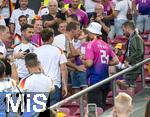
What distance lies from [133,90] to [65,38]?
1650 mm

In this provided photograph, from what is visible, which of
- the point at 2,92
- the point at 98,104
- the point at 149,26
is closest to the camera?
the point at 2,92

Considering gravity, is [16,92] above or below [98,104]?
above

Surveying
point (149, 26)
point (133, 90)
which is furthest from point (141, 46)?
point (149, 26)

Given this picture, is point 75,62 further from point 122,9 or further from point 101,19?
point 122,9

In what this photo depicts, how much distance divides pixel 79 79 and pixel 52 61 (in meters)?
1.53

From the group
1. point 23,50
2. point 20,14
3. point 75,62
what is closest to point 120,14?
point 20,14

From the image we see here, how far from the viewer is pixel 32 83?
30.6ft

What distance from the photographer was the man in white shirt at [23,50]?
37.0 ft

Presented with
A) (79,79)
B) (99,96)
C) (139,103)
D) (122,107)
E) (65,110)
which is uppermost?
(122,107)

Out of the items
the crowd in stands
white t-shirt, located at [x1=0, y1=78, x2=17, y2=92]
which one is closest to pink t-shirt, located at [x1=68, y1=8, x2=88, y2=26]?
the crowd in stands

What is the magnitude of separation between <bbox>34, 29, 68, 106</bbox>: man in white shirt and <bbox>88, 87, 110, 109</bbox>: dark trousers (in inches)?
24.1

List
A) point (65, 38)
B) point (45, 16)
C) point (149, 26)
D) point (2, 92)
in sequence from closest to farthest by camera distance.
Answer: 1. point (2, 92)
2. point (65, 38)
3. point (45, 16)
4. point (149, 26)

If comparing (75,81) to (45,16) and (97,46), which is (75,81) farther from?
(45,16)

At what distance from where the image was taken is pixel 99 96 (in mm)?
10500
